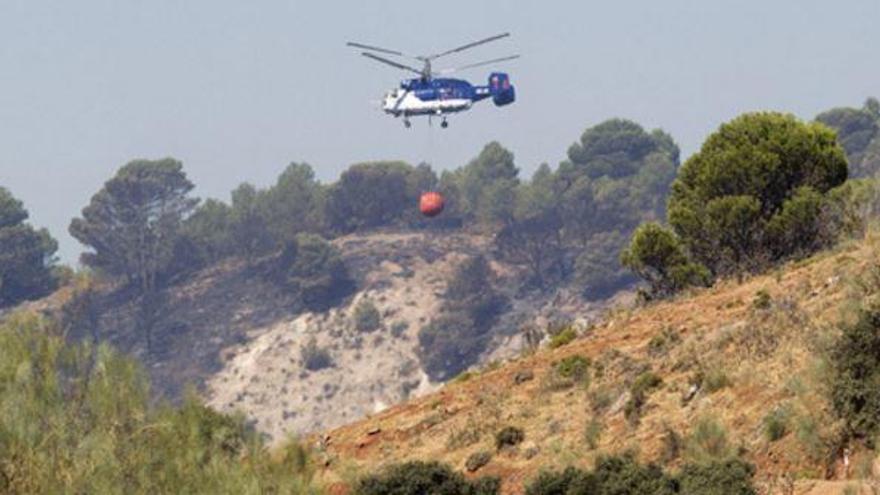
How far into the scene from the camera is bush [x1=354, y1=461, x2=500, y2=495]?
40.2m

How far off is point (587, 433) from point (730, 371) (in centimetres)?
366

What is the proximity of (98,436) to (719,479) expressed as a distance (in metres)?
11.8

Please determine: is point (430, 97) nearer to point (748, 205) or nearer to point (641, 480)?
point (748, 205)

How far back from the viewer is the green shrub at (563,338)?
60.5 m

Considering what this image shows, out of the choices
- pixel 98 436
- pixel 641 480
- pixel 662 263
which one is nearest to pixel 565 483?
pixel 641 480

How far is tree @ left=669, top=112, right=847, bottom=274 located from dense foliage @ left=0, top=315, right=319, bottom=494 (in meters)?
39.9

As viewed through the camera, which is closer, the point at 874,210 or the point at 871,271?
the point at 871,271

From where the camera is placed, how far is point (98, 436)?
27203 millimetres

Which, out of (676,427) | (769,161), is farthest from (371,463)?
(769,161)

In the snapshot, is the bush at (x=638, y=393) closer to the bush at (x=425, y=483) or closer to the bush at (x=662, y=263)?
the bush at (x=425, y=483)

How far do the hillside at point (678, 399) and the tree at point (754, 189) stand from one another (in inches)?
299

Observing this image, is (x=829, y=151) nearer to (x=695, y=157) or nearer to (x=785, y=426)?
(x=695, y=157)

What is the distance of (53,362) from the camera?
28797 millimetres

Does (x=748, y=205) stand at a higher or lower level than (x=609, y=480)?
higher
